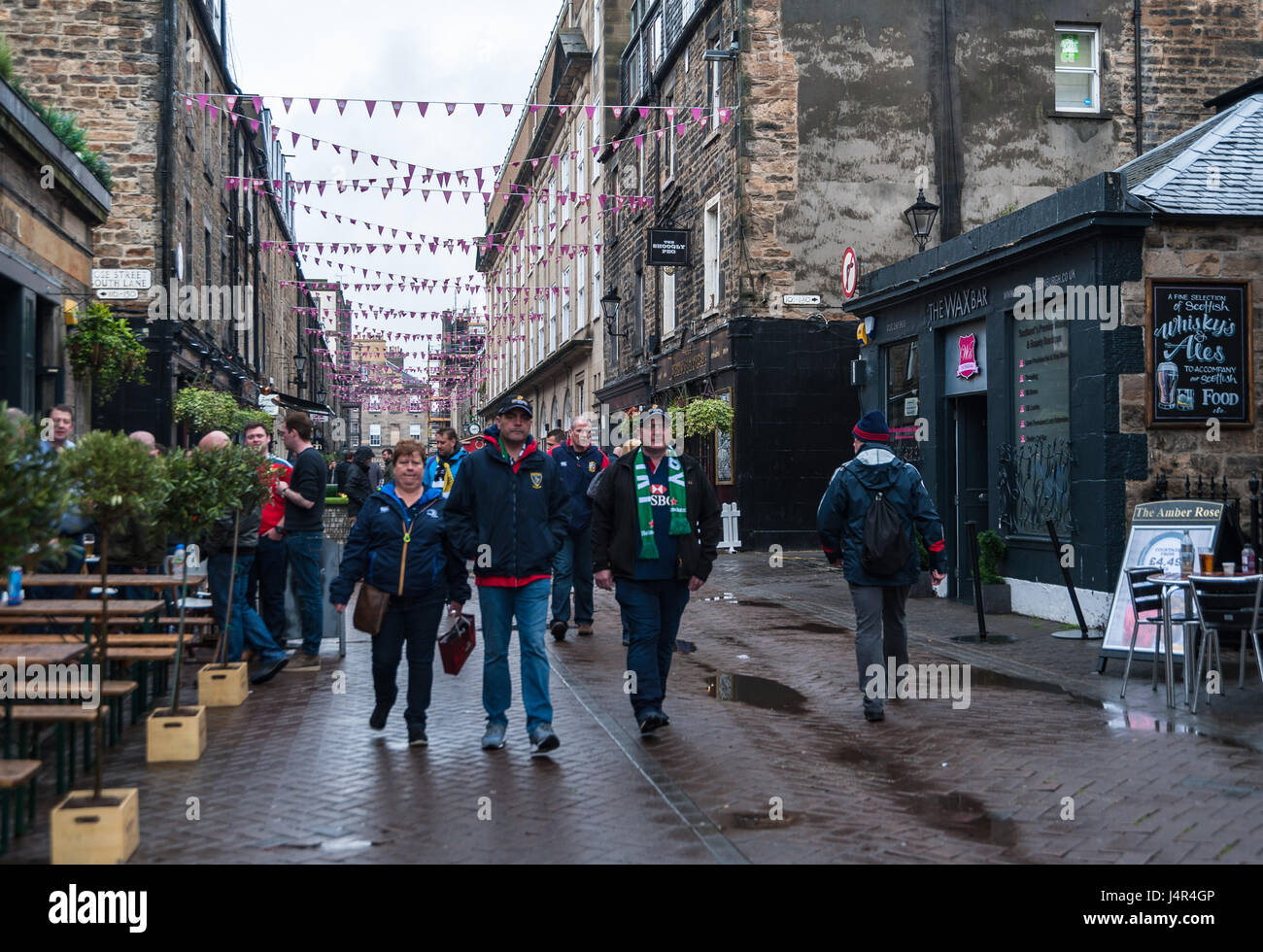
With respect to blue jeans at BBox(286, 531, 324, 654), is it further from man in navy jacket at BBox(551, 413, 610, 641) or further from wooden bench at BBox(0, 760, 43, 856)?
wooden bench at BBox(0, 760, 43, 856)

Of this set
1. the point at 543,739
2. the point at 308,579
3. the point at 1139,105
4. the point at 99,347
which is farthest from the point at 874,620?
the point at 1139,105

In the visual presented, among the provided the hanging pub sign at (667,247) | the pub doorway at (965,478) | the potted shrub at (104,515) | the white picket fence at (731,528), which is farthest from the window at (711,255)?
the potted shrub at (104,515)

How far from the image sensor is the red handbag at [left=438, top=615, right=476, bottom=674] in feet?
22.4

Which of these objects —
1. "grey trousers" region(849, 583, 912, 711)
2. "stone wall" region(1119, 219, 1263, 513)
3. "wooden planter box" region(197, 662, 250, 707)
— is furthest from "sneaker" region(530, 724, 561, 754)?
"stone wall" region(1119, 219, 1263, 513)

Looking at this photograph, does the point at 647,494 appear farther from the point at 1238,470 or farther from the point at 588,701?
the point at 1238,470

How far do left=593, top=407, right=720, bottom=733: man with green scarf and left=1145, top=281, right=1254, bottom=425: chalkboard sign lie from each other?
5.99m

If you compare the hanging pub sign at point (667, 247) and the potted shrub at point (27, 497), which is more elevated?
the hanging pub sign at point (667, 247)

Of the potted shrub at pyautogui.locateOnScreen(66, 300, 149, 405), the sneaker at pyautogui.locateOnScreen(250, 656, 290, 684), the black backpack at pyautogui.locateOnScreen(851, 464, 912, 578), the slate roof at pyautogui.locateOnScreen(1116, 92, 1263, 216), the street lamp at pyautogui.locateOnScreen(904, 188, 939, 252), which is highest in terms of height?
the street lamp at pyautogui.locateOnScreen(904, 188, 939, 252)

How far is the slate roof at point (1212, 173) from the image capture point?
36.3 feet

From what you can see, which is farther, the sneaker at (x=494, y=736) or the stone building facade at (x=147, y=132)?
the stone building facade at (x=147, y=132)

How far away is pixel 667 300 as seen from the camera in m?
26.7

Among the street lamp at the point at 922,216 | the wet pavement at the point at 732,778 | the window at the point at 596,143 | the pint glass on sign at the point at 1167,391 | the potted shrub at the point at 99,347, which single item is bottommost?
the wet pavement at the point at 732,778

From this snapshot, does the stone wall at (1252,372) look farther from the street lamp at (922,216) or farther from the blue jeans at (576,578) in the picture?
the street lamp at (922,216)

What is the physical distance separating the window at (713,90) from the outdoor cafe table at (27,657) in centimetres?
1814
